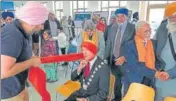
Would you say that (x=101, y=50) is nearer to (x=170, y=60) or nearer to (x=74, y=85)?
(x=74, y=85)

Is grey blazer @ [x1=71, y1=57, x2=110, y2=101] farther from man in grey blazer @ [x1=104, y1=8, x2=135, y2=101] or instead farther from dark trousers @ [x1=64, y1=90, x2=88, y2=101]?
man in grey blazer @ [x1=104, y1=8, x2=135, y2=101]

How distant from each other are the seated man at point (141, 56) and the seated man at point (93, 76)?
323mm

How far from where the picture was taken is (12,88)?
1435 millimetres

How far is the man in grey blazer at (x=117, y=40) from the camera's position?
A: 2.78 meters

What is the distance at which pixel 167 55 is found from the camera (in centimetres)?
204

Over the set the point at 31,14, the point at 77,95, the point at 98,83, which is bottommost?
the point at 77,95

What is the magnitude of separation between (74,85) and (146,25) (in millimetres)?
951

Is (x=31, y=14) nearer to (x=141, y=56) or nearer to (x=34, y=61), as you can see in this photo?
(x=34, y=61)

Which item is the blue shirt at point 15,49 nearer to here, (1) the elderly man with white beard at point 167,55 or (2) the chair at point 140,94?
(2) the chair at point 140,94

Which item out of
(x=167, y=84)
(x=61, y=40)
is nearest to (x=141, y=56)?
(x=167, y=84)

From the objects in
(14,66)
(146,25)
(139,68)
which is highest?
(146,25)

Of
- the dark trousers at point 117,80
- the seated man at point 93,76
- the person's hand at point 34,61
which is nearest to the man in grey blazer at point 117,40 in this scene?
the dark trousers at point 117,80

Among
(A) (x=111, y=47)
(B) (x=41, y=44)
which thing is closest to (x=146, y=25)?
(A) (x=111, y=47)

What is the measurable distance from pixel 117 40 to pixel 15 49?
1.76 m
